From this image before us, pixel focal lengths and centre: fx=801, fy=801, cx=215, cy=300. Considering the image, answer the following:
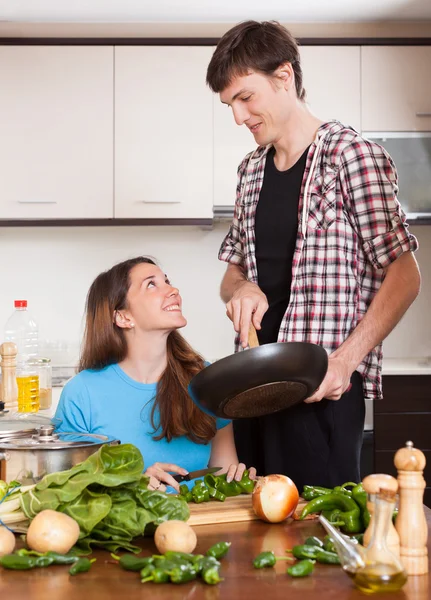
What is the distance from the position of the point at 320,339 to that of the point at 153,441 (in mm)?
557

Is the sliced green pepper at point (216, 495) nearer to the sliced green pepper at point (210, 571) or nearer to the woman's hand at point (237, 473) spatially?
the woman's hand at point (237, 473)

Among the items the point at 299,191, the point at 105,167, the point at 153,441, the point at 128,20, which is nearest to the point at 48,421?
the point at 153,441

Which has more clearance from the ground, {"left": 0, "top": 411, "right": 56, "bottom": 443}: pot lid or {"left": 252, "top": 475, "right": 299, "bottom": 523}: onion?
{"left": 0, "top": 411, "right": 56, "bottom": 443}: pot lid

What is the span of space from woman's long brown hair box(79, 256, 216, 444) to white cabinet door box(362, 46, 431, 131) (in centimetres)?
181

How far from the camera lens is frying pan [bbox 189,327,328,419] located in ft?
4.38

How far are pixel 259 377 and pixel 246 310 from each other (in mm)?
374

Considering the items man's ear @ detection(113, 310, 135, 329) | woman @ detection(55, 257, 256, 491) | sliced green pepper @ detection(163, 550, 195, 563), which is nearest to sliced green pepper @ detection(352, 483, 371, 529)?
sliced green pepper @ detection(163, 550, 195, 563)

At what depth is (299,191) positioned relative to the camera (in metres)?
1.84

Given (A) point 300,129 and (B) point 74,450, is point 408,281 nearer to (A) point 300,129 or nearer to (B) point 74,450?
(A) point 300,129

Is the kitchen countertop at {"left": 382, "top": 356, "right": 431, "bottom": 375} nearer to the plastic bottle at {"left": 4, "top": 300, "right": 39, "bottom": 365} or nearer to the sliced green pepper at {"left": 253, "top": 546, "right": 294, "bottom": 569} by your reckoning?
the plastic bottle at {"left": 4, "top": 300, "right": 39, "bottom": 365}

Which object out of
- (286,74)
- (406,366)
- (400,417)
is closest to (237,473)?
(286,74)

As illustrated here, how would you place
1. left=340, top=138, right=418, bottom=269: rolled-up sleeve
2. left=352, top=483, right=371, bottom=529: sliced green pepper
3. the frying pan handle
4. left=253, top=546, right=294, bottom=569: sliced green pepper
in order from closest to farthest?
left=253, top=546, right=294, bottom=569: sliced green pepper → left=352, top=483, right=371, bottom=529: sliced green pepper → the frying pan handle → left=340, top=138, right=418, bottom=269: rolled-up sleeve

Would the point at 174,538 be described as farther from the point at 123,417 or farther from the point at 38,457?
the point at 123,417

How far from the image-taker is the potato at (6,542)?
3.70 feet
